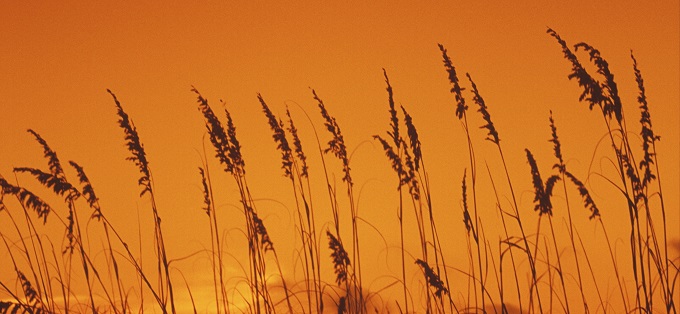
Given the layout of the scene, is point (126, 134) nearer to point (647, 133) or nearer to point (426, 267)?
point (426, 267)

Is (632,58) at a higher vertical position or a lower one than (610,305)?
higher

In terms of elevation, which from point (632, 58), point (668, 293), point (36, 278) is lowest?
point (668, 293)

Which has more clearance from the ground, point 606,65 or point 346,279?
point 606,65

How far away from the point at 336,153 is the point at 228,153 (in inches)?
18.3

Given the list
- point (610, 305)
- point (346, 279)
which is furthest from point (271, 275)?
point (610, 305)

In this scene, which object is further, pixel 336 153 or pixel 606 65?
pixel 336 153

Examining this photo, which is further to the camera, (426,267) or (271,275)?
(271,275)

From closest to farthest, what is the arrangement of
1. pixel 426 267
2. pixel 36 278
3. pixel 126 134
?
1. pixel 426 267
2. pixel 126 134
3. pixel 36 278

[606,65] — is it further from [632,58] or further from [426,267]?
[426,267]

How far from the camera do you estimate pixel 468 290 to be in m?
3.68

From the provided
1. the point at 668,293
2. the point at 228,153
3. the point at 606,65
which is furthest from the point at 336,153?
the point at 668,293

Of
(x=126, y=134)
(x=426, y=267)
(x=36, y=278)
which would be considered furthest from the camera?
(x=36, y=278)

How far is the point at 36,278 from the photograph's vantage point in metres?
3.56

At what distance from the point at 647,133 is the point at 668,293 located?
0.60 m
